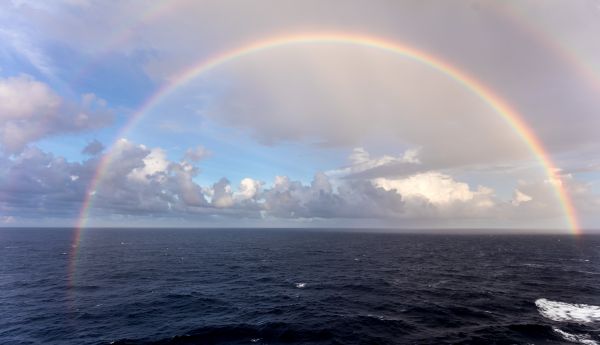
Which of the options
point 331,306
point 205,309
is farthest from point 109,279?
point 331,306

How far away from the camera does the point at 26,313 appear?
7169cm

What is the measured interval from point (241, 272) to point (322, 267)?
111ft

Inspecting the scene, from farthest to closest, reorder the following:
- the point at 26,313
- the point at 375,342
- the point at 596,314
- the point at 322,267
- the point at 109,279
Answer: the point at 322,267
the point at 109,279
the point at 26,313
the point at 596,314
the point at 375,342

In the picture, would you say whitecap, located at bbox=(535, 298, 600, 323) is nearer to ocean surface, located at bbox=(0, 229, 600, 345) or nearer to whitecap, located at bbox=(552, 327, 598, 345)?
ocean surface, located at bbox=(0, 229, 600, 345)

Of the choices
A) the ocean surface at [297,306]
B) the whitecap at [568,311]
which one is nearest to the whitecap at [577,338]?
the ocean surface at [297,306]

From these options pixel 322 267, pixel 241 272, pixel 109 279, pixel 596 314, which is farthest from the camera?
pixel 322 267

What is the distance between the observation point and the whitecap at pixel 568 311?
208ft

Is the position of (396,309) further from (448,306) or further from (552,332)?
(552,332)

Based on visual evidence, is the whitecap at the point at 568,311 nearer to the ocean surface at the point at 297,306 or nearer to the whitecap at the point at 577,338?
the ocean surface at the point at 297,306

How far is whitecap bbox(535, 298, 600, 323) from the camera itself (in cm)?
6354

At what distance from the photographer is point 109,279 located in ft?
350

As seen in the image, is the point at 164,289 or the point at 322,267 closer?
the point at 164,289

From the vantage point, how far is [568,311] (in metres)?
68.8

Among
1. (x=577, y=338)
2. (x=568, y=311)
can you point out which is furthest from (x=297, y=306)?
(x=568, y=311)
